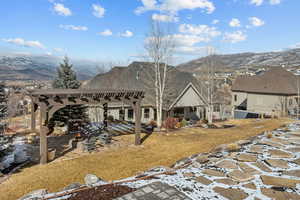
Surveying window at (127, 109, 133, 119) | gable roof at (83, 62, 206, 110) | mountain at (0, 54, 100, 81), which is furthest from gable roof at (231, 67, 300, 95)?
mountain at (0, 54, 100, 81)

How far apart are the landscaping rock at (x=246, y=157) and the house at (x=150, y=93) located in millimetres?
13657

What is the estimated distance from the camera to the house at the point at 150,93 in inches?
800

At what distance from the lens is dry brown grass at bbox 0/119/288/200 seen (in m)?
6.70

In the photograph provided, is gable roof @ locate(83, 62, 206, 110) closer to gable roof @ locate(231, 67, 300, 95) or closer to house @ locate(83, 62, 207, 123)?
house @ locate(83, 62, 207, 123)

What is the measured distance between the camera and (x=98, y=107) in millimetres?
20422

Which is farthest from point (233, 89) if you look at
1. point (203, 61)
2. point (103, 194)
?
point (103, 194)

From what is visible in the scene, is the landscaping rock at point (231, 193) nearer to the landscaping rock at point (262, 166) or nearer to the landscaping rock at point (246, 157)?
the landscaping rock at point (262, 166)

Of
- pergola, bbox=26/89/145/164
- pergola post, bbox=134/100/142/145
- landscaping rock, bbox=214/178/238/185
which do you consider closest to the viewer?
landscaping rock, bbox=214/178/238/185

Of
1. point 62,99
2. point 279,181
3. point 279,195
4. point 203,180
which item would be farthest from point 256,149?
point 62,99

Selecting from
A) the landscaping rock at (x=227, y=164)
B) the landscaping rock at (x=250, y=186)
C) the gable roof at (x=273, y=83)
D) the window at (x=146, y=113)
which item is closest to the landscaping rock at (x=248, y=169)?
the landscaping rock at (x=227, y=164)

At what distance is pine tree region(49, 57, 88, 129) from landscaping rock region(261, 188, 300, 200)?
14000 millimetres

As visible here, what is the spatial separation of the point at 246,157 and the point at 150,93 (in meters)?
15.6

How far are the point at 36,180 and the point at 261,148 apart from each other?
844 cm

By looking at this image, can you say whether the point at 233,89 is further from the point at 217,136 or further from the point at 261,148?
the point at 261,148
